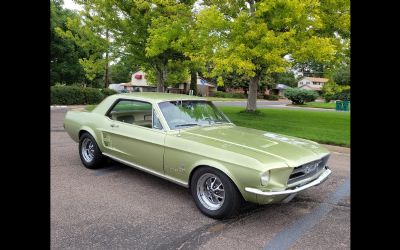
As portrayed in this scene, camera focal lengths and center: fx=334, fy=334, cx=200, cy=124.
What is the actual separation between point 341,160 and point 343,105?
19.7 m

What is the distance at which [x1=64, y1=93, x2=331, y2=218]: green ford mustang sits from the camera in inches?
140

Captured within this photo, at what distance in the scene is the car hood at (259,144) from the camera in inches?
146

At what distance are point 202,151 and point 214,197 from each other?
1.85ft

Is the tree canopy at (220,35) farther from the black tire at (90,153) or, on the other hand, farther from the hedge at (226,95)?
the hedge at (226,95)

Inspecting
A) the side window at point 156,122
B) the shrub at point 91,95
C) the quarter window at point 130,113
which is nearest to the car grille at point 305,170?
the side window at point 156,122

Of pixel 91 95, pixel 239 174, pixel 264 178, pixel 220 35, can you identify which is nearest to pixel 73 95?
pixel 91 95

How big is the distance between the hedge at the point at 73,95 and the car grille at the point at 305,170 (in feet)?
70.1

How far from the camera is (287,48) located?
11.3 m

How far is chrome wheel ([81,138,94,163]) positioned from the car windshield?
1.73 metres

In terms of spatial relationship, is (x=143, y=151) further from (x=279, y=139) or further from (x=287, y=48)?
(x=287, y=48)

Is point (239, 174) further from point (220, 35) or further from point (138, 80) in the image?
point (138, 80)

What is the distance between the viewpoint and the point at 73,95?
24219 mm
